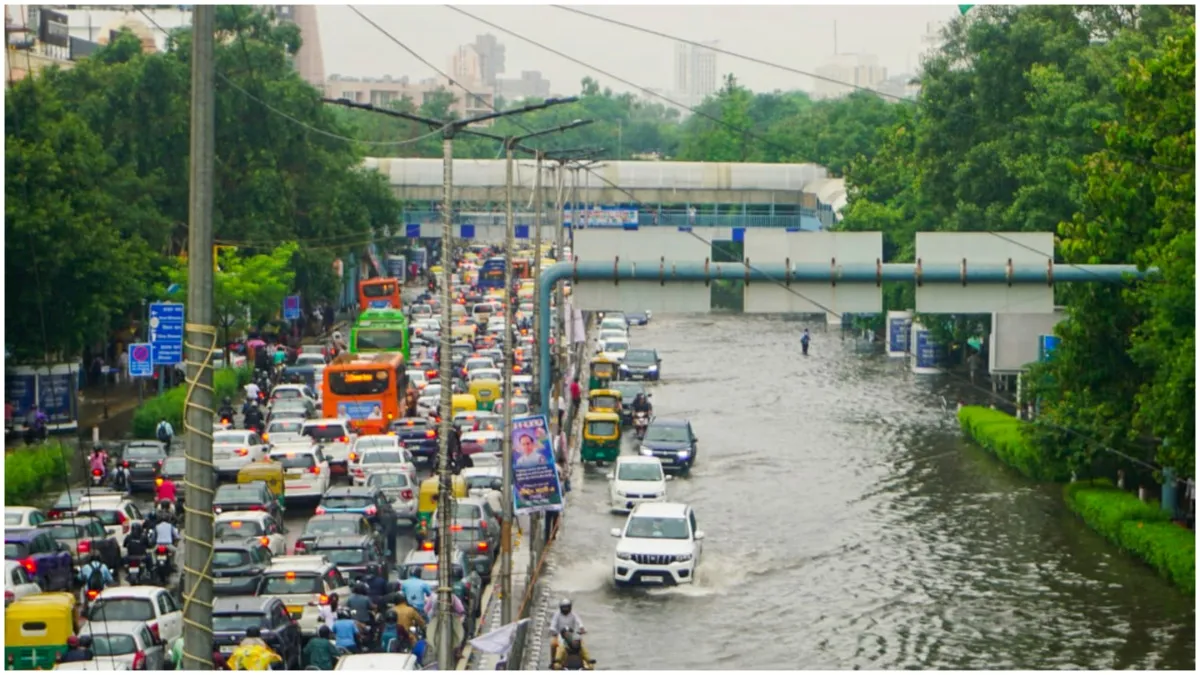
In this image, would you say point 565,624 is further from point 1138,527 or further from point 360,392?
point 360,392

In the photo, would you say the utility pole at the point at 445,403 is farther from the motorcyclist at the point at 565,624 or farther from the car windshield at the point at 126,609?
the car windshield at the point at 126,609

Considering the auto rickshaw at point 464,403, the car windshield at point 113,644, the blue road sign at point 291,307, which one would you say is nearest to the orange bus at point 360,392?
the auto rickshaw at point 464,403

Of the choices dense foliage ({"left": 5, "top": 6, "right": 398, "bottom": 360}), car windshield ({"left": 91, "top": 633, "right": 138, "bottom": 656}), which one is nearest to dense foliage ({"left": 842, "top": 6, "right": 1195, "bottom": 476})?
car windshield ({"left": 91, "top": 633, "right": 138, "bottom": 656})

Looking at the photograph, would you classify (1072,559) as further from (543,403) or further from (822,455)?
(822,455)

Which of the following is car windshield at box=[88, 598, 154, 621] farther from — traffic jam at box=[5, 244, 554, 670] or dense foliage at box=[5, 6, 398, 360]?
dense foliage at box=[5, 6, 398, 360]

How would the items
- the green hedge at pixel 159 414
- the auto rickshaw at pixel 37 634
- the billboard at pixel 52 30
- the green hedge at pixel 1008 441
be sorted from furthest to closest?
the billboard at pixel 52 30 < the green hedge at pixel 159 414 < the green hedge at pixel 1008 441 < the auto rickshaw at pixel 37 634

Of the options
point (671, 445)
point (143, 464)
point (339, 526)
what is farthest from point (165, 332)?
point (339, 526)

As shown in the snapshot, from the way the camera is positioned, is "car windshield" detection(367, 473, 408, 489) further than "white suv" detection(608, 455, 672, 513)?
No
